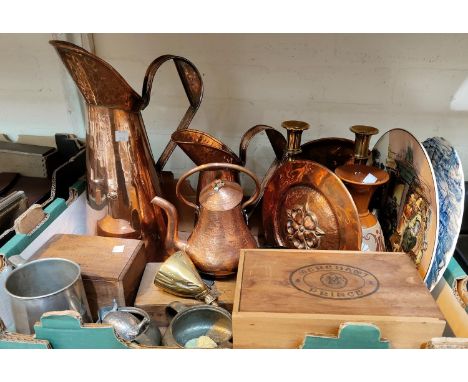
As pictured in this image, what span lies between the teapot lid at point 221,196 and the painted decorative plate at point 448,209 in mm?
346

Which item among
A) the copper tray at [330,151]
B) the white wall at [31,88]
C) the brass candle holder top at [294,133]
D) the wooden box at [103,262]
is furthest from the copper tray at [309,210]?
the white wall at [31,88]

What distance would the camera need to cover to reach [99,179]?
0.83 meters

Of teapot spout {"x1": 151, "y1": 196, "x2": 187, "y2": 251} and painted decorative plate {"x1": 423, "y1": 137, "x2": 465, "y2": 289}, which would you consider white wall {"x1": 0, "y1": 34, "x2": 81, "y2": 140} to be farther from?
painted decorative plate {"x1": 423, "y1": 137, "x2": 465, "y2": 289}

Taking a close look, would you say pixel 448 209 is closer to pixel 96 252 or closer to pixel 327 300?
pixel 327 300

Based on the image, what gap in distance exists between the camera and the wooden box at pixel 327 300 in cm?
55

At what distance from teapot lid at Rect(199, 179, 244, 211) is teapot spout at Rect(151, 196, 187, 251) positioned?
66mm

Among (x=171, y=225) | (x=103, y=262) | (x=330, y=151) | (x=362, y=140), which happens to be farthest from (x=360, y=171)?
(x=103, y=262)

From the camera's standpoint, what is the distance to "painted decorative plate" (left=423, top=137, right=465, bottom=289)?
2.22ft

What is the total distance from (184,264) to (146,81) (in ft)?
1.13

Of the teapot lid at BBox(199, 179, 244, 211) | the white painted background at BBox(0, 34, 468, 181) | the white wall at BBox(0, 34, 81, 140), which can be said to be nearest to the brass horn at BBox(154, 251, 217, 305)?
the teapot lid at BBox(199, 179, 244, 211)

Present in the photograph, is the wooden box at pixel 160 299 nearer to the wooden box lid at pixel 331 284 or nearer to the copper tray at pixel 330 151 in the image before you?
the wooden box lid at pixel 331 284

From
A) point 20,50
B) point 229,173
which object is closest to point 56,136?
point 20,50

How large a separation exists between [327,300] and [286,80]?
0.63 m

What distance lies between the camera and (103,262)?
2.46 ft
